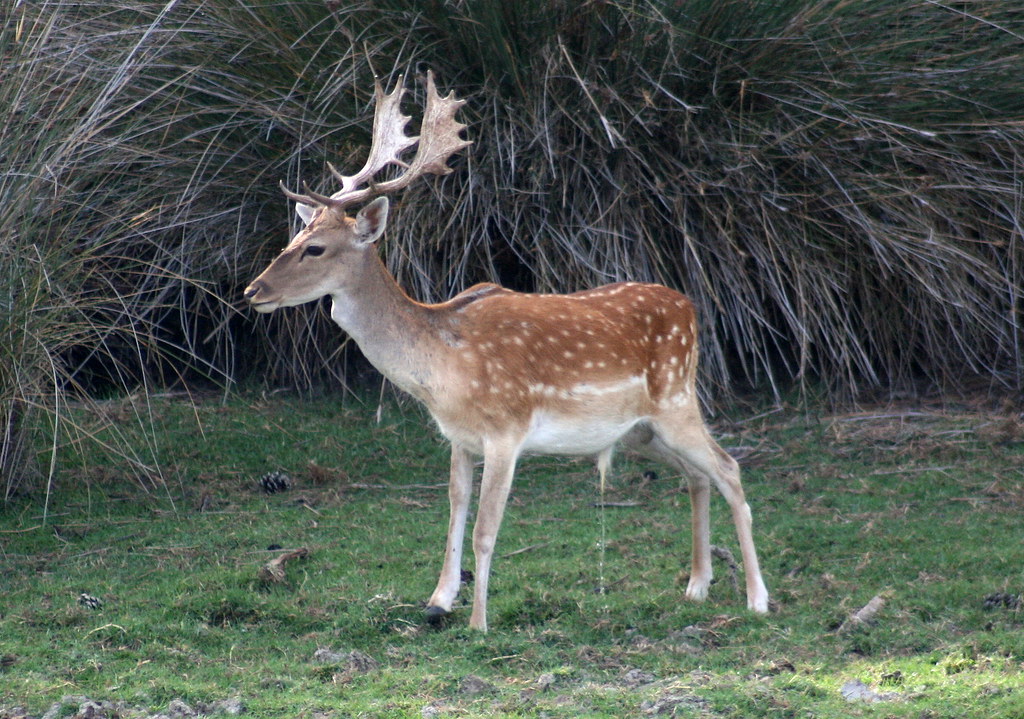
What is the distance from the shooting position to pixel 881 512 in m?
6.74

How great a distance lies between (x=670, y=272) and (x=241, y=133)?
118 inches

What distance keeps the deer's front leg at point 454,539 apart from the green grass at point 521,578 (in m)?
0.11

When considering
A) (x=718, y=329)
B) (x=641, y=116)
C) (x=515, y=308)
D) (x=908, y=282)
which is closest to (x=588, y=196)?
(x=641, y=116)

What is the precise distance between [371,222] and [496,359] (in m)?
0.80

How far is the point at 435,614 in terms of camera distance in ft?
17.8

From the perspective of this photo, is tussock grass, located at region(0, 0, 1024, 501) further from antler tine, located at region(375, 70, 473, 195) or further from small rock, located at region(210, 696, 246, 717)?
small rock, located at region(210, 696, 246, 717)

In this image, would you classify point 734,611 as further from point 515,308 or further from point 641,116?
point 641,116

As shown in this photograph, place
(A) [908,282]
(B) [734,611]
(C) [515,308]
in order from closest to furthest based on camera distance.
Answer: (B) [734,611], (C) [515,308], (A) [908,282]

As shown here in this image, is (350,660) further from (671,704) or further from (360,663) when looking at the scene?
(671,704)

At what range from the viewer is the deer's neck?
5539 mm

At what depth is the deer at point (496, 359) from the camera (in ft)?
18.0

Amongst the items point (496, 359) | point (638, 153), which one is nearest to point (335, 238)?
point (496, 359)

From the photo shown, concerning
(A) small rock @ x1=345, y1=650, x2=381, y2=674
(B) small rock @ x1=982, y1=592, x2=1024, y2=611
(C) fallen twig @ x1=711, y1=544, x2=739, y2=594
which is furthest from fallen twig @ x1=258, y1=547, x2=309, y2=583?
(B) small rock @ x1=982, y1=592, x2=1024, y2=611

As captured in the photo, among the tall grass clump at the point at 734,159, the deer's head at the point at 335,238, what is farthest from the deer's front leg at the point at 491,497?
the tall grass clump at the point at 734,159
